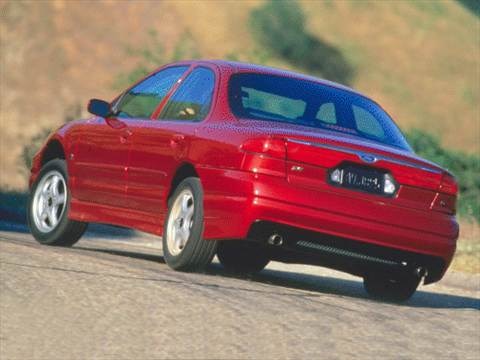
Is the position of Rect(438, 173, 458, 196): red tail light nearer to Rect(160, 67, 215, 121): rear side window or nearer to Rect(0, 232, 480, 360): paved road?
Rect(0, 232, 480, 360): paved road

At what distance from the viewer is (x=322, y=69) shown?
7675cm

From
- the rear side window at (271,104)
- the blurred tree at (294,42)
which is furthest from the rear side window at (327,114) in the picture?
the blurred tree at (294,42)

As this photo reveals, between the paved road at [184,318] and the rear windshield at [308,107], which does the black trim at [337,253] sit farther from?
the rear windshield at [308,107]

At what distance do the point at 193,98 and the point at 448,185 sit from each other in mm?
1961

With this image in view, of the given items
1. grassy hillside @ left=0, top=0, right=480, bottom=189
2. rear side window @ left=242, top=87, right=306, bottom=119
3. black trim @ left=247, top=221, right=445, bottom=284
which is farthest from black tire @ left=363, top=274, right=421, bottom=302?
grassy hillside @ left=0, top=0, right=480, bottom=189

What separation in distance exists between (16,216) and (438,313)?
9.59 metres

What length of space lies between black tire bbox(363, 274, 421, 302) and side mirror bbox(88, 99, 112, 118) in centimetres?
237

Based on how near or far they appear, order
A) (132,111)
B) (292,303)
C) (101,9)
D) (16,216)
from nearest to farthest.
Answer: (292,303) < (132,111) < (16,216) < (101,9)

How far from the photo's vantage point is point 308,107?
11500 mm

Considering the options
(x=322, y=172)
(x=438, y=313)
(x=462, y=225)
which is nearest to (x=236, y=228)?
(x=322, y=172)

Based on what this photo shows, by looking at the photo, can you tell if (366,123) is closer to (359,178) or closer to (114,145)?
(359,178)

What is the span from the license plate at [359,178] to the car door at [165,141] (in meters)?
1.13

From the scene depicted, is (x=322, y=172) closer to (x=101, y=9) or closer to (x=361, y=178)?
(x=361, y=178)

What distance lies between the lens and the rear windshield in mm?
11203
